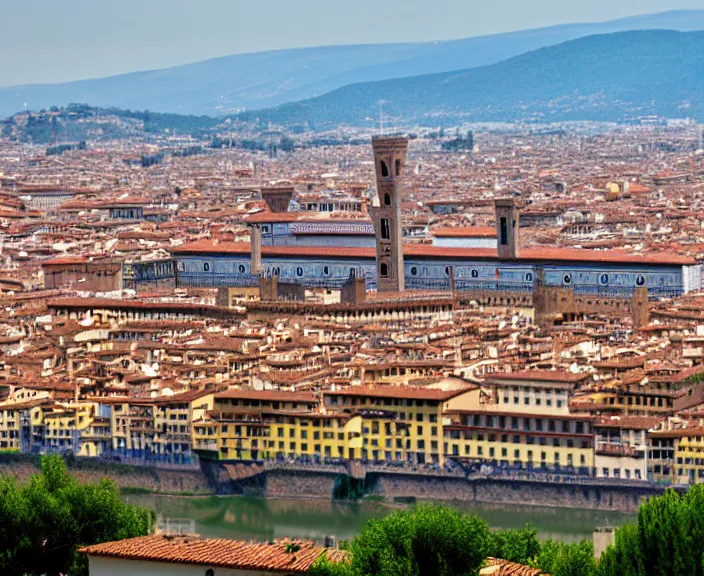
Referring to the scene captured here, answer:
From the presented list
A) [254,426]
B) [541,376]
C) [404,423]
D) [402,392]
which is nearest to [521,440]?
[541,376]

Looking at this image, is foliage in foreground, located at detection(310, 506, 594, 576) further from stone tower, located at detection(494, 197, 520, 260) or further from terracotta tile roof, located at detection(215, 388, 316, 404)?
stone tower, located at detection(494, 197, 520, 260)

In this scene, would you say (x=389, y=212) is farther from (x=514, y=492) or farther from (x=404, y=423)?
(x=514, y=492)

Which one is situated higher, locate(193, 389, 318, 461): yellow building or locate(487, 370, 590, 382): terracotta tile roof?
locate(487, 370, 590, 382): terracotta tile roof

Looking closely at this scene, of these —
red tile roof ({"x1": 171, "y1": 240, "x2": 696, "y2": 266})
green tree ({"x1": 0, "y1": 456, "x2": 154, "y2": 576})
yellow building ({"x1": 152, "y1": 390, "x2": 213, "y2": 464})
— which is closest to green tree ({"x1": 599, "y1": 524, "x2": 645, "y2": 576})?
green tree ({"x1": 0, "y1": 456, "x2": 154, "y2": 576})

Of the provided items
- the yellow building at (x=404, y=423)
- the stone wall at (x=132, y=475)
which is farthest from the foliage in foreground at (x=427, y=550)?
the stone wall at (x=132, y=475)

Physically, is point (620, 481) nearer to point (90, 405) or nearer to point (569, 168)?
point (90, 405)

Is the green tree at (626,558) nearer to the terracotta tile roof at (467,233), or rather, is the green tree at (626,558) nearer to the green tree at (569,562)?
the green tree at (569,562)

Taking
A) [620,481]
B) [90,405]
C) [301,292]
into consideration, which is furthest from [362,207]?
[620,481]
